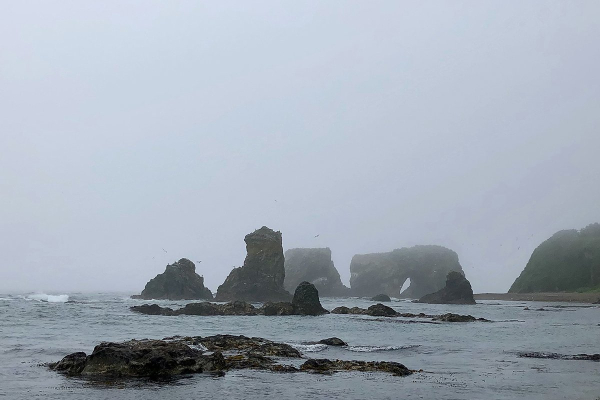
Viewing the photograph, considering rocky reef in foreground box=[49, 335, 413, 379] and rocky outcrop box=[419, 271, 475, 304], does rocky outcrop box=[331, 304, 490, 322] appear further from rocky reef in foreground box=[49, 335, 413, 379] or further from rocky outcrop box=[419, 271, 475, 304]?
rocky outcrop box=[419, 271, 475, 304]

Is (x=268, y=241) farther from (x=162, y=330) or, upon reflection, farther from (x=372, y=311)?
(x=162, y=330)

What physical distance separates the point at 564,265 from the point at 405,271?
174 feet

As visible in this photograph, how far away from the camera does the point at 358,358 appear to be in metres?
28.9

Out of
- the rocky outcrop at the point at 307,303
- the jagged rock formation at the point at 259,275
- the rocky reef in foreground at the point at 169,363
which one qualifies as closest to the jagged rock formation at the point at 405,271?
the jagged rock formation at the point at 259,275

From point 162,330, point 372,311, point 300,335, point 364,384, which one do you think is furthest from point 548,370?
point 372,311

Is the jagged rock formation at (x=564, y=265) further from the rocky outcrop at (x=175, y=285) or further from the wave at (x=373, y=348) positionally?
the wave at (x=373, y=348)

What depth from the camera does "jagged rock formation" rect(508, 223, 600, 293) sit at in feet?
441

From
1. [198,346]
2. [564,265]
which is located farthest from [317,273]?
[198,346]

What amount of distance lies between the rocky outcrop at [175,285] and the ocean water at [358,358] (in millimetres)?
62481

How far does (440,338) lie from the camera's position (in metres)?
41.5

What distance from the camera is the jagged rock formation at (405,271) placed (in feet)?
588

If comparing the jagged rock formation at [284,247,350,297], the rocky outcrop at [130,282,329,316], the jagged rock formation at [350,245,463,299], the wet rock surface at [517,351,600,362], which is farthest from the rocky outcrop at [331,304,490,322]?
the jagged rock formation at [284,247,350,297]

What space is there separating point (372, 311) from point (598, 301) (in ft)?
174

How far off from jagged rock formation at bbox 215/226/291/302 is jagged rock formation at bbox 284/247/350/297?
73.8m
